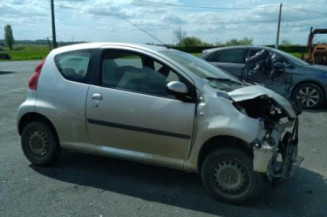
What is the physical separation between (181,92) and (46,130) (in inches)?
77.9

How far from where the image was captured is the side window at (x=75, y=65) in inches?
179

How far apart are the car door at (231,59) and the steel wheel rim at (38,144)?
21.0ft

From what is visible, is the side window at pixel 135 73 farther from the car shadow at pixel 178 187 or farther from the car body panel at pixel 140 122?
the car shadow at pixel 178 187

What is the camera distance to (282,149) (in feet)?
13.7

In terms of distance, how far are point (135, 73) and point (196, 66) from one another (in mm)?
761

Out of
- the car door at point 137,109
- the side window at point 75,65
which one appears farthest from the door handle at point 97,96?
the side window at point 75,65

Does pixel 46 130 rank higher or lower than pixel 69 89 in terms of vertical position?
lower

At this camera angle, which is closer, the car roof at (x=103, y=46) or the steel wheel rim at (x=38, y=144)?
the car roof at (x=103, y=46)

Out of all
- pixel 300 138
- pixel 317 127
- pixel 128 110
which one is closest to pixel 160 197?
pixel 128 110

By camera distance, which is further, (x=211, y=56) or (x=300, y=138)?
(x=211, y=56)

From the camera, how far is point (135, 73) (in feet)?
14.3

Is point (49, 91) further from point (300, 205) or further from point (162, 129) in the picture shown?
point (300, 205)

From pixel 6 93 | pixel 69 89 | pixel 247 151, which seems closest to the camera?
pixel 247 151

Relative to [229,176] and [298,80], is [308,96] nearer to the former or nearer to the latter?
[298,80]
